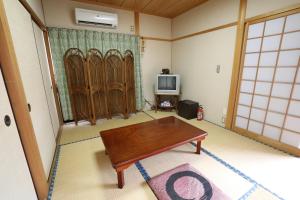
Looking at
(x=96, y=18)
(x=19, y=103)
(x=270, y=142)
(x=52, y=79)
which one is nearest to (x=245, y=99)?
(x=270, y=142)

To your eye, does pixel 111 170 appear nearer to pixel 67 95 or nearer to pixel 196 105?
pixel 67 95

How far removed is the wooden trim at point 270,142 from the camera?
1948mm

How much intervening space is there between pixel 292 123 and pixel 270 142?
0.41 metres

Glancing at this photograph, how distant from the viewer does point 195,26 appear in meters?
3.20

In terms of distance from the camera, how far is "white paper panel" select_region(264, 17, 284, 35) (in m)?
1.93

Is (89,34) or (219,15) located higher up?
(219,15)

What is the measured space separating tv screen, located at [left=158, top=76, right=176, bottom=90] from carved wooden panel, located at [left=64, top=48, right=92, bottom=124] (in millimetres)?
1715

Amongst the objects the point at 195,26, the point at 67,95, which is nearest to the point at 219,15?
the point at 195,26

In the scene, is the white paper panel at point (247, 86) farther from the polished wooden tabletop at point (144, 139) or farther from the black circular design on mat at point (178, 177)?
the black circular design on mat at point (178, 177)

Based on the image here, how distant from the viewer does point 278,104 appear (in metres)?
2.06

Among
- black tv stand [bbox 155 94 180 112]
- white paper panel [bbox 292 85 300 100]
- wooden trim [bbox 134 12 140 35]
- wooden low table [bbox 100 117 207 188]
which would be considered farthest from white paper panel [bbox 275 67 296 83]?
wooden trim [bbox 134 12 140 35]

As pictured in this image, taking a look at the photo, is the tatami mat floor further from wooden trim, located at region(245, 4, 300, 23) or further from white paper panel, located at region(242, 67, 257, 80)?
wooden trim, located at region(245, 4, 300, 23)

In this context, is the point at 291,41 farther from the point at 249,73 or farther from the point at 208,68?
the point at 208,68

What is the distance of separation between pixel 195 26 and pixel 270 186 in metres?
3.07
